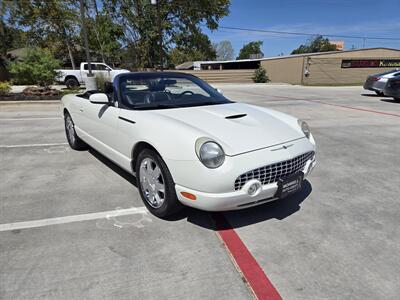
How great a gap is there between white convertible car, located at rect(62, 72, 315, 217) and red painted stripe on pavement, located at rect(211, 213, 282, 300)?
33 centimetres

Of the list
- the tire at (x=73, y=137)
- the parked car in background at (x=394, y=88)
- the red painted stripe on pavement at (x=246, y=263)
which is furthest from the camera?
the parked car in background at (x=394, y=88)

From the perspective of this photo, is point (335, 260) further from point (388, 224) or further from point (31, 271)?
point (31, 271)

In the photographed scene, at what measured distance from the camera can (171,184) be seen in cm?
264

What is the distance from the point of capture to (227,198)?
2396mm

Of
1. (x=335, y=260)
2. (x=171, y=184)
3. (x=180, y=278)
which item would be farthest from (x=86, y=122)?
(x=335, y=260)

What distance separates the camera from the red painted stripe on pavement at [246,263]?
1979mm

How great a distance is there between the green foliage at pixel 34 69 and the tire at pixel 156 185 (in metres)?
11.4

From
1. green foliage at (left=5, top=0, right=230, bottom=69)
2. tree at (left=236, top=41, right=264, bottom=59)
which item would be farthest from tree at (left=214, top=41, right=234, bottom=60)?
green foliage at (left=5, top=0, right=230, bottom=69)

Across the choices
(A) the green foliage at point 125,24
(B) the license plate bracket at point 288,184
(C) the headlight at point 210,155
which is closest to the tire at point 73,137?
(C) the headlight at point 210,155

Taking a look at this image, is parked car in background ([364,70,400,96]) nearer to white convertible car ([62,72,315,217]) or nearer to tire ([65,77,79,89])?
white convertible car ([62,72,315,217])

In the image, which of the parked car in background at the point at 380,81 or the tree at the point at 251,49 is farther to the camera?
the tree at the point at 251,49

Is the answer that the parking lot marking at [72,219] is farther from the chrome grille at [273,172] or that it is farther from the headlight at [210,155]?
the chrome grille at [273,172]

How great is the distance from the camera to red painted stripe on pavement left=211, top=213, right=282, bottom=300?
1.98m

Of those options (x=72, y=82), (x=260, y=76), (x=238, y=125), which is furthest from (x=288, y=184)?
(x=260, y=76)
